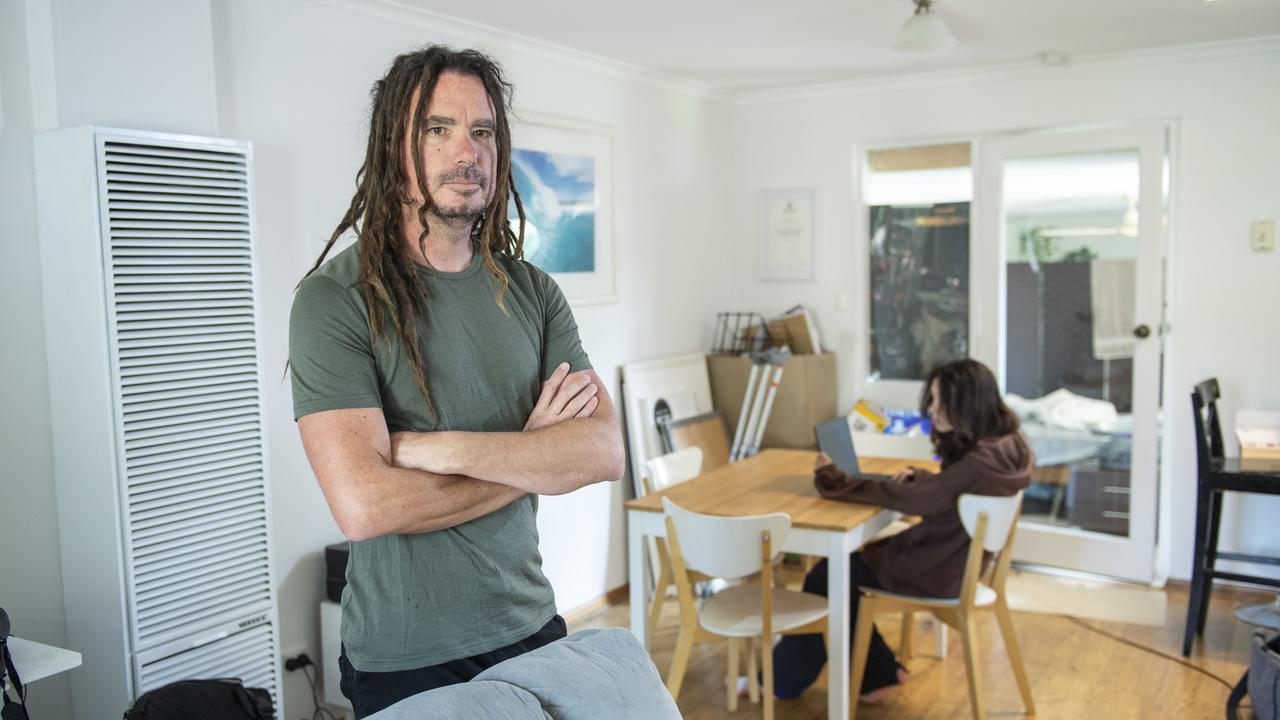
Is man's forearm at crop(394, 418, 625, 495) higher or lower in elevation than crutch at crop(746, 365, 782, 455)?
higher

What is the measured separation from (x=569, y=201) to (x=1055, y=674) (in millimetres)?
2688

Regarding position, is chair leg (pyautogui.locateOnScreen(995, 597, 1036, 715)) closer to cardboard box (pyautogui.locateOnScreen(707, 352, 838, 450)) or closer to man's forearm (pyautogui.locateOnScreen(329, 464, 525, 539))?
cardboard box (pyautogui.locateOnScreen(707, 352, 838, 450))

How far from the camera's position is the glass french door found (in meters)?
5.00

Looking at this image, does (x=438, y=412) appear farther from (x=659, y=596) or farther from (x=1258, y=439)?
(x=1258, y=439)

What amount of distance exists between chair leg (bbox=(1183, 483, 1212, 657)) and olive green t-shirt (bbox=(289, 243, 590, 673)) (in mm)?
3388

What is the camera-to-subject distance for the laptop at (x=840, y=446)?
147 inches

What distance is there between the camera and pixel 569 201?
4.61m

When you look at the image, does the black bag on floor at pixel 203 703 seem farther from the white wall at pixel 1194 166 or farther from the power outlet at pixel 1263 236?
the power outlet at pixel 1263 236

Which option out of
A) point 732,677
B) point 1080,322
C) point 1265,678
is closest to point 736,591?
point 732,677

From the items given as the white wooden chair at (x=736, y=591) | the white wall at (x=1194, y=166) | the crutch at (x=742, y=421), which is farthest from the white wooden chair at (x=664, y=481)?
the white wall at (x=1194, y=166)

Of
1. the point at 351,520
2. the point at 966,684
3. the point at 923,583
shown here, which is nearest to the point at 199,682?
the point at 351,520

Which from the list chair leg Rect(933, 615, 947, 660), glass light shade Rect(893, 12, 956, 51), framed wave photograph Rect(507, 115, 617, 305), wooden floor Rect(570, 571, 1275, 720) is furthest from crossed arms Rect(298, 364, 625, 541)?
chair leg Rect(933, 615, 947, 660)

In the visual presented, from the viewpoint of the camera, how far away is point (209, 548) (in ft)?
9.25

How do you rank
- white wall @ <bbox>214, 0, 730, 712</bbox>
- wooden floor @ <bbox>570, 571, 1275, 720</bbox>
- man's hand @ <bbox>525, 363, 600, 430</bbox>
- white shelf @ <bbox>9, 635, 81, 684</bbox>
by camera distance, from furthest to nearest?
wooden floor @ <bbox>570, 571, 1275, 720</bbox>, white wall @ <bbox>214, 0, 730, 712</bbox>, white shelf @ <bbox>9, 635, 81, 684</bbox>, man's hand @ <bbox>525, 363, 600, 430</bbox>
